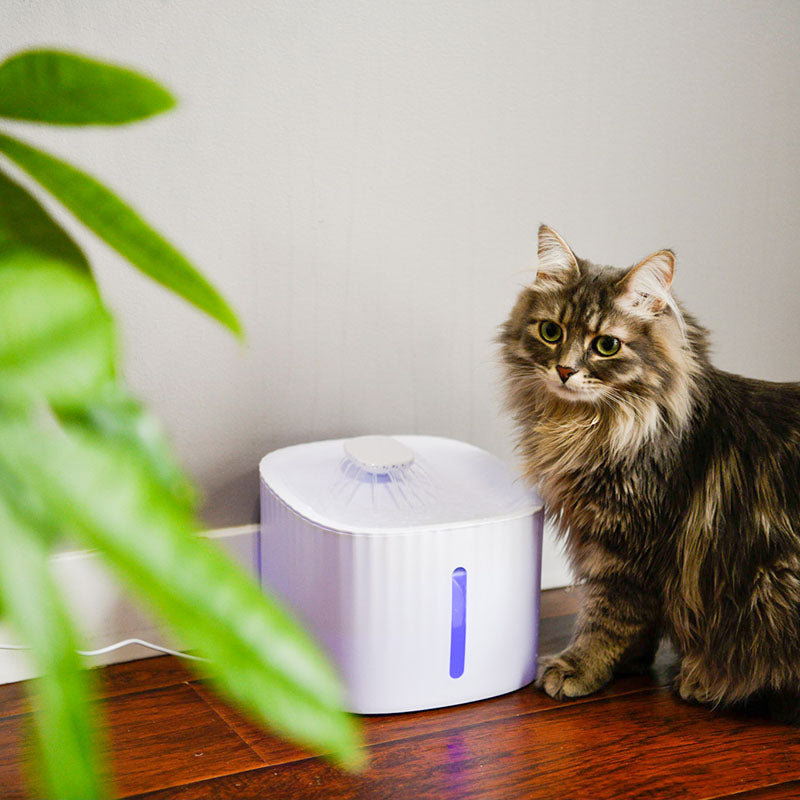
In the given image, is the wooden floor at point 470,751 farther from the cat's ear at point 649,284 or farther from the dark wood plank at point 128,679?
the cat's ear at point 649,284

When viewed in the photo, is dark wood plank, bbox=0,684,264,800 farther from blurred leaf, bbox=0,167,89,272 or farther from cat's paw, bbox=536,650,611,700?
blurred leaf, bbox=0,167,89,272

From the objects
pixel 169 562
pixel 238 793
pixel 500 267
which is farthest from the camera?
pixel 500 267

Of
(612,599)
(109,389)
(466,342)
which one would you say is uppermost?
(109,389)

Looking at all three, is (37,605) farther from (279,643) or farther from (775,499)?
(775,499)

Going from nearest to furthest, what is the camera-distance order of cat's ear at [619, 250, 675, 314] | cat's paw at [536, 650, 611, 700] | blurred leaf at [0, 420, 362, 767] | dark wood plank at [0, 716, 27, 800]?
blurred leaf at [0, 420, 362, 767] → dark wood plank at [0, 716, 27, 800] → cat's ear at [619, 250, 675, 314] → cat's paw at [536, 650, 611, 700]

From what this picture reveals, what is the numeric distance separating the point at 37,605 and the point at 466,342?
1.47m

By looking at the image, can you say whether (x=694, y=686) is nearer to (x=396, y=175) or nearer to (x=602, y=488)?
(x=602, y=488)

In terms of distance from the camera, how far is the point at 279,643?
20 centimetres

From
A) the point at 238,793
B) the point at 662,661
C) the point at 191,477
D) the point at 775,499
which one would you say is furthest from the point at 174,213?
the point at 662,661

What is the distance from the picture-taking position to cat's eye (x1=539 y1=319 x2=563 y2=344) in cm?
128

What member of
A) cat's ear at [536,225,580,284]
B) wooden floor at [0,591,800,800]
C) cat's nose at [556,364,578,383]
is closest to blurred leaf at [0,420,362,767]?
wooden floor at [0,591,800,800]

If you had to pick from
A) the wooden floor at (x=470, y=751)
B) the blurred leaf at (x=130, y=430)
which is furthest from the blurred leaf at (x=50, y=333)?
the wooden floor at (x=470, y=751)

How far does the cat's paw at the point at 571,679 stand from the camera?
51.4 inches

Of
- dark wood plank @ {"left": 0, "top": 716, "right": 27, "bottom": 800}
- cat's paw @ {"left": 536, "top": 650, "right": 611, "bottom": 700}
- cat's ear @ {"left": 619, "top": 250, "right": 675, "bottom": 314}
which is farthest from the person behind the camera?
cat's paw @ {"left": 536, "top": 650, "right": 611, "bottom": 700}
